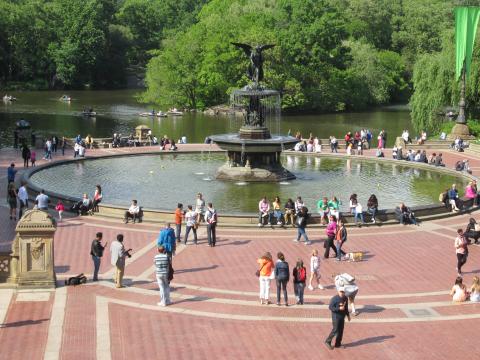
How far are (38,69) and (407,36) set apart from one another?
58.6 metres

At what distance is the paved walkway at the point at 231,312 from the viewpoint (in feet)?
58.1

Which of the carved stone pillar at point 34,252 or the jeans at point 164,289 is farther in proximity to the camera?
the carved stone pillar at point 34,252

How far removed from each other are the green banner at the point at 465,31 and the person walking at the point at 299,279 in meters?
42.9

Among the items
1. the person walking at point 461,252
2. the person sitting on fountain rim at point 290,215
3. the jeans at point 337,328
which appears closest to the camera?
the jeans at point 337,328

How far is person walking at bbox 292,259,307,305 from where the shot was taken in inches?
816

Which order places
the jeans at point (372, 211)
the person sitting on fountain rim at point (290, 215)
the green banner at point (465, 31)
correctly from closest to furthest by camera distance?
the person sitting on fountain rim at point (290, 215)
the jeans at point (372, 211)
the green banner at point (465, 31)

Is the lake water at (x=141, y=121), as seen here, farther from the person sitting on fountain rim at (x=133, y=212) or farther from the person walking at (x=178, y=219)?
the person walking at (x=178, y=219)

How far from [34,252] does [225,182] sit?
20.8 metres

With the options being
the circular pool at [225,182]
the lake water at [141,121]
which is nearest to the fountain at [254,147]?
the circular pool at [225,182]

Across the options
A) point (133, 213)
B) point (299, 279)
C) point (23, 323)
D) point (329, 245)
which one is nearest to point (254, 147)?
point (133, 213)

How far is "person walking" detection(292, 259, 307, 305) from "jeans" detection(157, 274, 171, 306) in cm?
320

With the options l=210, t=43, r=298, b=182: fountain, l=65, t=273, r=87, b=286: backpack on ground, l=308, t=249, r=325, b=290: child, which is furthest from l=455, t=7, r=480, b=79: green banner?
l=65, t=273, r=87, b=286: backpack on ground

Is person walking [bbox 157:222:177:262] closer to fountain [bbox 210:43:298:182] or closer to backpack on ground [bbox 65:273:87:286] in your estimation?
backpack on ground [bbox 65:273:87:286]

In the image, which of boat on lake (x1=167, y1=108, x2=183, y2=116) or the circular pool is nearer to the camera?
the circular pool
